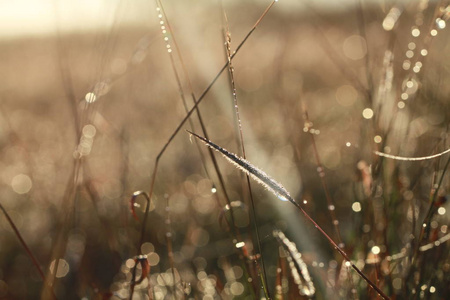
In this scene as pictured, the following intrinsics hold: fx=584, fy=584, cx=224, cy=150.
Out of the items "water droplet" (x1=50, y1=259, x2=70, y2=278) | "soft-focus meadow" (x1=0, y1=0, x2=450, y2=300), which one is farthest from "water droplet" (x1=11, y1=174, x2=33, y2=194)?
"water droplet" (x1=50, y1=259, x2=70, y2=278)

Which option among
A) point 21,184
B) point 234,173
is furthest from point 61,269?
point 21,184

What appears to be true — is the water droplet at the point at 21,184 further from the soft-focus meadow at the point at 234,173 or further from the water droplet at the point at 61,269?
the water droplet at the point at 61,269

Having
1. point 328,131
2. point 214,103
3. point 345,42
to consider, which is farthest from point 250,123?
point 345,42

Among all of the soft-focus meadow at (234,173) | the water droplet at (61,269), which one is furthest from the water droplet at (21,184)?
the water droplet at (61,269)

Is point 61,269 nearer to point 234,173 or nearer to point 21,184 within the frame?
point 234,173

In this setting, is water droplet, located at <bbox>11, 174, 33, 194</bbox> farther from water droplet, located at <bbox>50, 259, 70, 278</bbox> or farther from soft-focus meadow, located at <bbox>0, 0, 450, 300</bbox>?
water droplet, located at <bbox>50, 259, 70, 278</bbox>

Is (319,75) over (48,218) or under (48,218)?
under

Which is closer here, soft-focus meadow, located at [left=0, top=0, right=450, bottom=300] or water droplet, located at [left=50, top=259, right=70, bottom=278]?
soft-focus meadow, located at [left=0, top=0, right=450, bottom=300]

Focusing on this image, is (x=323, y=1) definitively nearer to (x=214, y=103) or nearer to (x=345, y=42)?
(x=214, y=103)
